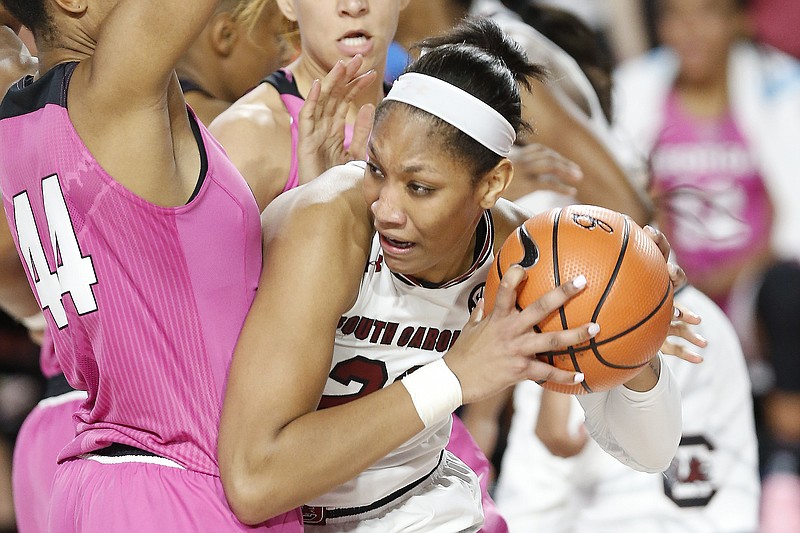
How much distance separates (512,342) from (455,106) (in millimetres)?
566

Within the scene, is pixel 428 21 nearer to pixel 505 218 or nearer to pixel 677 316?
pixel 505 218

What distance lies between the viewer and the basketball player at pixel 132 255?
233cm

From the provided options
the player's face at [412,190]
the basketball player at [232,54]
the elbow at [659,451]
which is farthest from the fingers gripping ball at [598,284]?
the basketball player at [232,54]

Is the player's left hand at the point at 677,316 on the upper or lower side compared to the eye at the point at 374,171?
lower

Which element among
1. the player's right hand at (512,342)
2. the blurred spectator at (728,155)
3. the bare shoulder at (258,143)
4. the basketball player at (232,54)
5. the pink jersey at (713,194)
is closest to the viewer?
the player's right hand at (512,342)

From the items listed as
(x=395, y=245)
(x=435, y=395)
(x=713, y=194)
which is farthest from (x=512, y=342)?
(x=713, y=194)

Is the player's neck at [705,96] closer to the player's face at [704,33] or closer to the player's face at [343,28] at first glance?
the player's face at [704,33]

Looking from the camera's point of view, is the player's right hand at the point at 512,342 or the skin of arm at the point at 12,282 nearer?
the player's right hand at the point at 512,342

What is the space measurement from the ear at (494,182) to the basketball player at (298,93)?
0.69 meters

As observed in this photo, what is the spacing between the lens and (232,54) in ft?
14.6

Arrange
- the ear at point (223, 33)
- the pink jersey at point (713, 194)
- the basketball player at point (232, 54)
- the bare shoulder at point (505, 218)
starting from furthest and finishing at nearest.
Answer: the pink jersey at point (713, 194)
the ear at point (223, 33)
the basketball player at point (232, 54)
the bare shoulder at point (505, 218)

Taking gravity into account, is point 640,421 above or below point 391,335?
below

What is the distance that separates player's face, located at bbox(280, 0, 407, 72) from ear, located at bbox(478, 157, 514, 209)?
3.49 feet

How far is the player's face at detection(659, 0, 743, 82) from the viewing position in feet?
25.6
